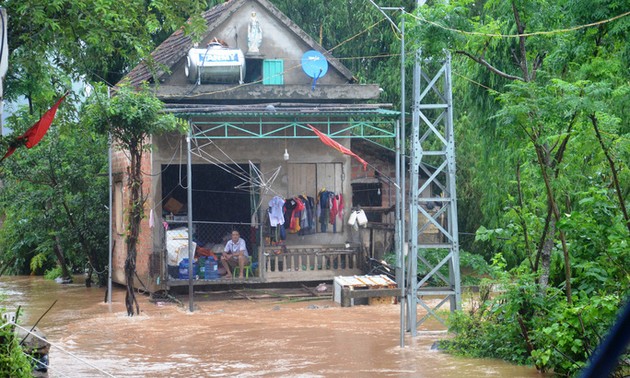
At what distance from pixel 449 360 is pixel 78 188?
12378 millimetres

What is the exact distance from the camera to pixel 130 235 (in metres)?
16.8

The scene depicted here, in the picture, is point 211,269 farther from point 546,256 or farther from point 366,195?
point 546,256

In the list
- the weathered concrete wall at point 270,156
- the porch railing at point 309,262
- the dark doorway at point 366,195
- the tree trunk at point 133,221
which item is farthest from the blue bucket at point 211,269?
the dark doorway at point 366,195

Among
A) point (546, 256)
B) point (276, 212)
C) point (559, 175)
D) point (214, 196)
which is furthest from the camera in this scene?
point (214, 196)

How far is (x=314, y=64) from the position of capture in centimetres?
2030

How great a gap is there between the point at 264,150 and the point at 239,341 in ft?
23.1

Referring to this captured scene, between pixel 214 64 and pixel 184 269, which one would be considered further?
pixel 214 64

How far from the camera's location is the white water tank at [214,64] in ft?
63.7

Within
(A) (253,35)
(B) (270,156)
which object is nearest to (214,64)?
(A) (253,35)

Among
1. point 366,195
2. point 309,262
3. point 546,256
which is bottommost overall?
point 309,262

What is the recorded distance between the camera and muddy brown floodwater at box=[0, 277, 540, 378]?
11.4 meters

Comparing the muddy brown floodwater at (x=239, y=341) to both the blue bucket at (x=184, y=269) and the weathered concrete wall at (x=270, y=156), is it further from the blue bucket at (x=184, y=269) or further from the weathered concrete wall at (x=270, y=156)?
the weathered concrete wall at (x=270, y=156)

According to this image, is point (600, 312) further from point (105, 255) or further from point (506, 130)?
point (105, 255)

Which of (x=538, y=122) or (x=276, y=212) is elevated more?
(x=538, y=122)
